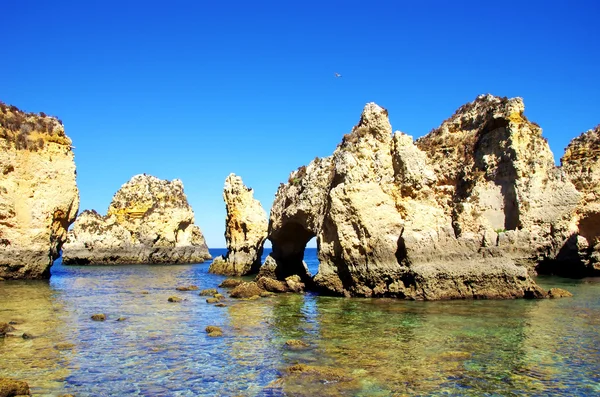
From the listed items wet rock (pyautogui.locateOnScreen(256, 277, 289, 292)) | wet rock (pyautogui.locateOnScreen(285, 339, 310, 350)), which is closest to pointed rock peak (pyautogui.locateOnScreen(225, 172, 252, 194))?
wet rock (pyautogui.locateOnScreen(256, 277, 289, 292))

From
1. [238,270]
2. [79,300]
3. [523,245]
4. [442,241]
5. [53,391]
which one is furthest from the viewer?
[238,270]

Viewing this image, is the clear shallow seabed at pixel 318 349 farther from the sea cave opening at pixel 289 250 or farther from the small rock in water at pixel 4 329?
the sea cave opening at pixel 289 250

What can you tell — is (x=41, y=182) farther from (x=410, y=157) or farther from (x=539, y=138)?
(x=539, y=138)

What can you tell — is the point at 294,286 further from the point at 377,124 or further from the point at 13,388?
the point at 13,388

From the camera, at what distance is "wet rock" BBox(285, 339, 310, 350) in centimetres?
1284

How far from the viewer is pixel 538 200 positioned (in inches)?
1296

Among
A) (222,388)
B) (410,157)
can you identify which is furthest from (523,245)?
(222,388)

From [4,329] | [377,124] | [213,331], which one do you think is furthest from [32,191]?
[213,331]

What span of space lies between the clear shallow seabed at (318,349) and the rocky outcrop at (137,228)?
153 feet

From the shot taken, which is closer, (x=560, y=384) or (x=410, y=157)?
(x=560, y=384)

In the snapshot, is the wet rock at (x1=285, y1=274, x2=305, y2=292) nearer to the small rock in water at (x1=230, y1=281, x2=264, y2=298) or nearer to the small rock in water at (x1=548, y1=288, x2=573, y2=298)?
the small rock in water at (x1=230, y1=281, x2=264, y2=298)

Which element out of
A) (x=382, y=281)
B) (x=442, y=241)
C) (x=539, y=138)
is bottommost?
(x=382, y=281)

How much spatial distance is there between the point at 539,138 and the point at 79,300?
29.8 m

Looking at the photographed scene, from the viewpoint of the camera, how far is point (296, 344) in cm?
1308
